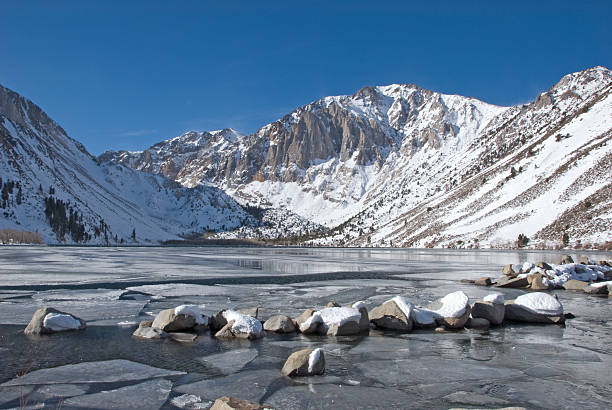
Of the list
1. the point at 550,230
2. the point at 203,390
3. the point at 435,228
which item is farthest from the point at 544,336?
the point at 435,228

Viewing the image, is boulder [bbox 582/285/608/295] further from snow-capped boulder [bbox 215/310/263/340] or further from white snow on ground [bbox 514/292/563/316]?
snow-capped boulder [bbox 215/310/263/340]

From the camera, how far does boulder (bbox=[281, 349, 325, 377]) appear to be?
11.1 meters

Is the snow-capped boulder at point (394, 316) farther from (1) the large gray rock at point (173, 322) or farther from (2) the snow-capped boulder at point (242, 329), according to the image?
(1) the large gray rock at point (173, 322)

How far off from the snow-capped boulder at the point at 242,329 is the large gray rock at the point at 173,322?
1.40m

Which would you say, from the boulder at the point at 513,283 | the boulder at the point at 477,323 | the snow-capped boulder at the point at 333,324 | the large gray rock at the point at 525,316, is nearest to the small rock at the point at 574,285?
the boulder at the point at 513,283

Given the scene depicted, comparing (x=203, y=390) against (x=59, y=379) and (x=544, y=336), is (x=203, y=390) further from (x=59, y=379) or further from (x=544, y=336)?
(x=544, y=336)

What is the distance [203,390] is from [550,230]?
12874 centimetres

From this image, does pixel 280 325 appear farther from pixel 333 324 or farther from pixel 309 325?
pixel 333 324

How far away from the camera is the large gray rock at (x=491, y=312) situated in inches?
741

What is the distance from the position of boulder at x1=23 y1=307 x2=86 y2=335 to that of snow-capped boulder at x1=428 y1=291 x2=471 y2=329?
14.6 m

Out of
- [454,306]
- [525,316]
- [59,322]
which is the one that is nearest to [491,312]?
[454,306]

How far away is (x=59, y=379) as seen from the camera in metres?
10.5

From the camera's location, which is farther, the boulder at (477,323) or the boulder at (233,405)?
the boulder at (477,323)

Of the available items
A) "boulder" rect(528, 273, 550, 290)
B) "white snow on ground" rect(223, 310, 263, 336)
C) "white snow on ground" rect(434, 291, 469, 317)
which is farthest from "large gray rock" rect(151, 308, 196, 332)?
"boulder" rect(528, 273, 550, 290)
